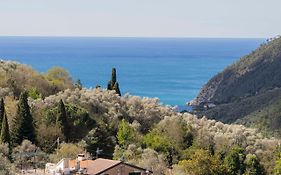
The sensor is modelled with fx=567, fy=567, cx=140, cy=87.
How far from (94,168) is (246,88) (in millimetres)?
136470

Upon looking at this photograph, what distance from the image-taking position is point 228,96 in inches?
6432

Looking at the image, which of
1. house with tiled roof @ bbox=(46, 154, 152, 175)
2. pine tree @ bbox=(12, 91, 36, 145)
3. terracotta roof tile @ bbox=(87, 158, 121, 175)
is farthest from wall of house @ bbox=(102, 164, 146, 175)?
pine tree @ bbox=(12, 91, 36, 145)

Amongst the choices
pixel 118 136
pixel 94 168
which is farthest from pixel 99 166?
pixel 118 136

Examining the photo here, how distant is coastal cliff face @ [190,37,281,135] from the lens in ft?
419

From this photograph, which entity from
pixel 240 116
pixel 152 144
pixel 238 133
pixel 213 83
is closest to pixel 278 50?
pixel 213 83

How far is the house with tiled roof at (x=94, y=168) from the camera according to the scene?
97.3 ft

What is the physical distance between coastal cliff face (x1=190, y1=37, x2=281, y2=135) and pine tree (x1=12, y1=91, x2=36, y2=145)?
81.5 meters

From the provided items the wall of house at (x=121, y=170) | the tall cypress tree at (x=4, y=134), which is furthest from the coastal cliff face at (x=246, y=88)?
the wall of house at (x=121, y=170)

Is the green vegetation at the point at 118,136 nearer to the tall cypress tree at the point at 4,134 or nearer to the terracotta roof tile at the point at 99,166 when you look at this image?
the tall cypress tree at the point at 4,134

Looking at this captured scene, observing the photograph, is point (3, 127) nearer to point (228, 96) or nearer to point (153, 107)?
point (153, 107)

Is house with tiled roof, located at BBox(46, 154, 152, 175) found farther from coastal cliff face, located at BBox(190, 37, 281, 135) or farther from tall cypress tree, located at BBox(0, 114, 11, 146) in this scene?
coastal cliff face, located at BBox(190, 37, 281, 135)

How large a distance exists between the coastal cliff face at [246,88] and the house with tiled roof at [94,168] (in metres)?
87.3

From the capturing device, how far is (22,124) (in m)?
38.8

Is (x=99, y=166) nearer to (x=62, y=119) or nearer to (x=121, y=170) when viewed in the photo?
(x=121, y=170)
